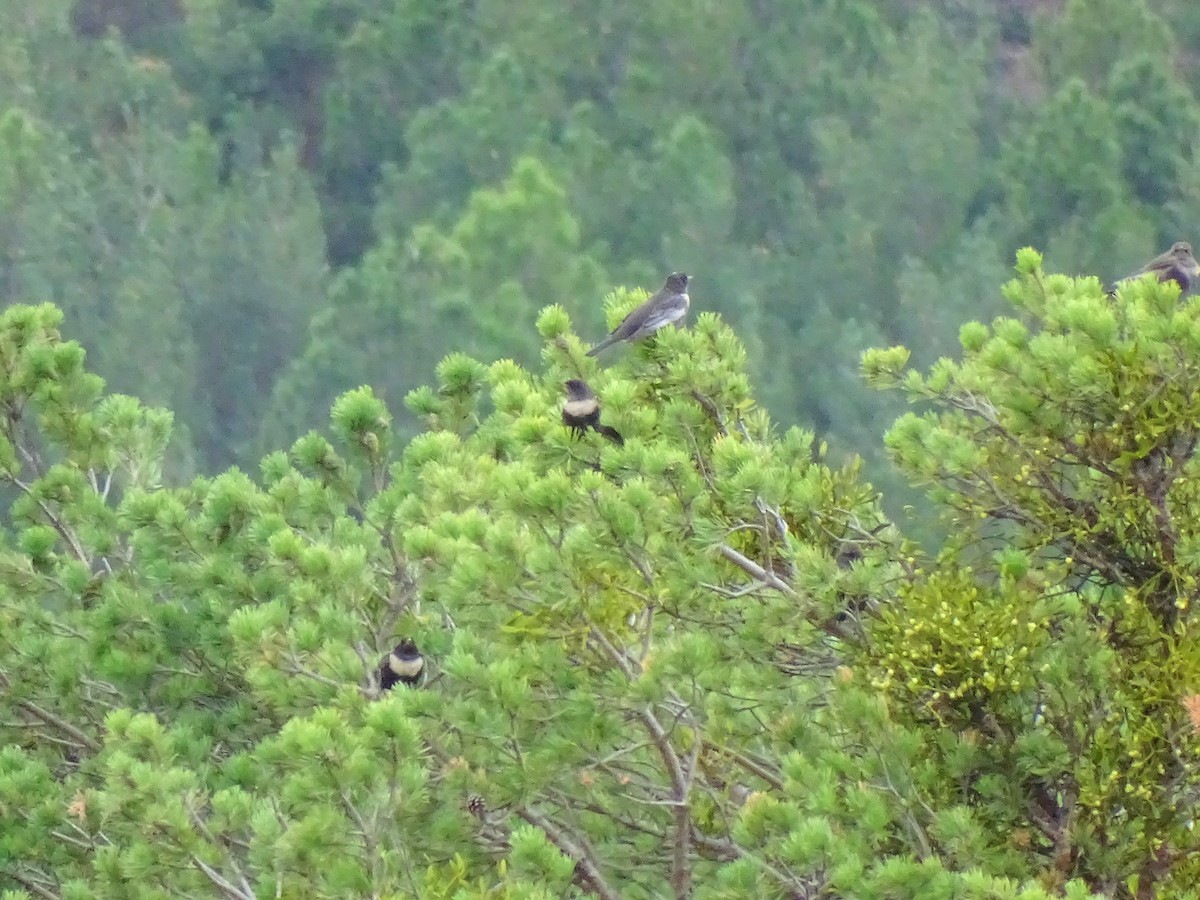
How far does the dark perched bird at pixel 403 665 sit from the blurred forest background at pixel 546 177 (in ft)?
46.6

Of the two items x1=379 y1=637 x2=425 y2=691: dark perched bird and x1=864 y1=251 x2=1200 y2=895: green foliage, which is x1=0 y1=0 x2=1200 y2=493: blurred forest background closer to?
x1=379 y1=637 x2=425 y2=691: dark perched bird

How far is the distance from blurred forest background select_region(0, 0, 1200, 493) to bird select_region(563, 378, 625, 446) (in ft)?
48.7

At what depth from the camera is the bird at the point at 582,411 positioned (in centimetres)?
402

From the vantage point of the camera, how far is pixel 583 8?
26.5 m

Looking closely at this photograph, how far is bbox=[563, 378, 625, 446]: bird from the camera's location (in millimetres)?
4016

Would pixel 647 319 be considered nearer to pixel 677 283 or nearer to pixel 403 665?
pixel 403 665

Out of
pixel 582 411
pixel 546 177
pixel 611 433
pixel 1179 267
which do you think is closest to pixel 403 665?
pixel 582 411

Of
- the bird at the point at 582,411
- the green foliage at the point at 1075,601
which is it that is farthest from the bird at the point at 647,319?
the green foliage at the point at 1075,601

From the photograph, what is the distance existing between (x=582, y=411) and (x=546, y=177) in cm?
1841

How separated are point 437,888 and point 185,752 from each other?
1.56 m

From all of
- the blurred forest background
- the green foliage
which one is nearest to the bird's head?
the green foliage

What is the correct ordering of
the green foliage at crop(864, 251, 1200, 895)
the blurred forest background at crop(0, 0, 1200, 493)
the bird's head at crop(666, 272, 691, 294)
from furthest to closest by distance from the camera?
the blurred forest background at crop(0, 0, 1200, 493), the bird's head at crop(666, 272, 691, 294), the green foliage at crop(864, 251, 1200, 895)

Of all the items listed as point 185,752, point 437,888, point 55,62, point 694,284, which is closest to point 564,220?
point 694,284

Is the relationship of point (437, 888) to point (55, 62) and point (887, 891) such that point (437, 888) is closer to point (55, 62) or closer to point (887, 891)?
point (887, 891)
